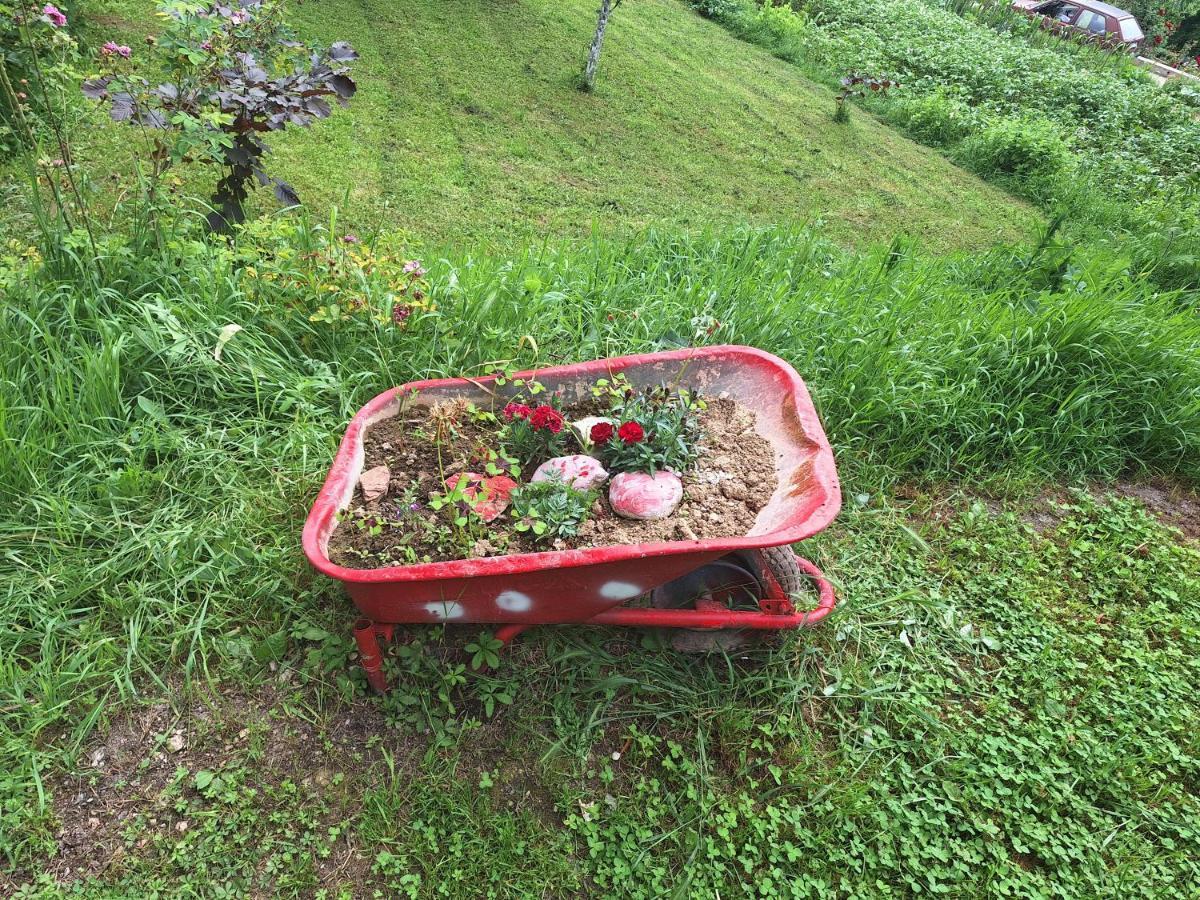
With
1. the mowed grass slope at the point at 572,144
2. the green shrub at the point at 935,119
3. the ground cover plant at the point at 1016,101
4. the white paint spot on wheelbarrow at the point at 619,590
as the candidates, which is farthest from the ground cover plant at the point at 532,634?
the green shrub at the point at 935,119

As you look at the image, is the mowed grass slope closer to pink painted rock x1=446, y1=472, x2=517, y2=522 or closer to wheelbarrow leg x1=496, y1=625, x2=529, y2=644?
pink painted rock x1=446, y1=472, x2=517, y2=522

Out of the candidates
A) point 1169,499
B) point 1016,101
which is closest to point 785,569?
point 1169,499

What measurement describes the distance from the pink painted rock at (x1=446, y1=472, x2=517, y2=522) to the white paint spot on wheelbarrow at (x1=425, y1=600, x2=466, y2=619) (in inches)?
11.5

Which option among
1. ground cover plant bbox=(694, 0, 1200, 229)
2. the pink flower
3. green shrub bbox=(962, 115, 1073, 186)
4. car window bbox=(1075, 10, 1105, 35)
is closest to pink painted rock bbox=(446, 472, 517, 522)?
the pink flower

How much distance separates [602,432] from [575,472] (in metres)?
0.15

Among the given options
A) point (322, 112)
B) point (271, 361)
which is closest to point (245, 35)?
point (322, 112)

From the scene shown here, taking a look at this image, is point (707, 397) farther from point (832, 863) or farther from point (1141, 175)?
point (1141, 175)

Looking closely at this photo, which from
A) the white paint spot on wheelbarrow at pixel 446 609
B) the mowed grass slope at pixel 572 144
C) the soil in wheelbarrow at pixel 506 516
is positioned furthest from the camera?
the mowed grass slope at pixel 572 144

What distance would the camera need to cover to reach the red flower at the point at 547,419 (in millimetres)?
2061

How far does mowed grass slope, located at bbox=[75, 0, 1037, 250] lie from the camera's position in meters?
4.50

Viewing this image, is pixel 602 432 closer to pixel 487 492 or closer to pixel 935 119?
pixel 487 492

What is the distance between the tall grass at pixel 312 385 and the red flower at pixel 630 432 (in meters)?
0.74

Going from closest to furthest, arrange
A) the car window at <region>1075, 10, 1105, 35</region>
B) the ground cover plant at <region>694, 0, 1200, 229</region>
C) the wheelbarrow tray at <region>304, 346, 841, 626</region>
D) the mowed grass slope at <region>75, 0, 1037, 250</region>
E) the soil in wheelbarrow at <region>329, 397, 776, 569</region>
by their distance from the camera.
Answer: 1. the wheelbarrow tray at <region>304, 346, 841, 626</region>
2. the soil in wheelbarrow at <region>329, 397, 776, 569</region>
3. the mowed grass slope at <region>75, 0, 1037, 250</region>
4. the ground cover plant at <region>694, 0, 1200, 229</region>
5. the car window at <region>1075, 10, 1105, 35</region>

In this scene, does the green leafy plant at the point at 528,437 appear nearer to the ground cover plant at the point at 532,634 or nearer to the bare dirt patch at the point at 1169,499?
the ground cover plant at the point at 532,634
